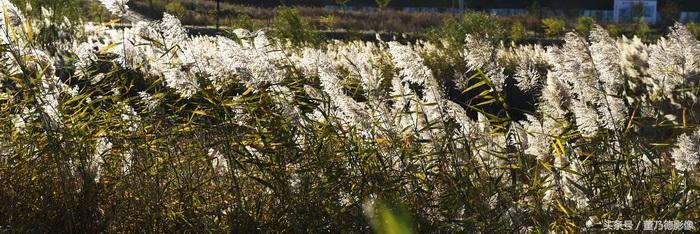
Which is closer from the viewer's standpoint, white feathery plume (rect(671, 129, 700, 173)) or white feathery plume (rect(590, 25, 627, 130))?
white feathery plume (rect(671, 129, 700, 173))

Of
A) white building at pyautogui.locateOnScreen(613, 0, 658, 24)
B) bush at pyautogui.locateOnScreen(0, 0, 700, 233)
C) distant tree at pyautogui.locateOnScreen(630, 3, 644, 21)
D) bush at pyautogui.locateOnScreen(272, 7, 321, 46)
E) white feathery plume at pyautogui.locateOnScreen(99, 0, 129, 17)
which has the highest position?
white feathery plume at pyautogui.locateOnScreen(99, 0, 129, 17)

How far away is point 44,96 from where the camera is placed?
12.9ft

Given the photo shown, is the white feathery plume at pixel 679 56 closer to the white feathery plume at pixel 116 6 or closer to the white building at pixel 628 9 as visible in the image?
the white feathery plume at pixel 116 6

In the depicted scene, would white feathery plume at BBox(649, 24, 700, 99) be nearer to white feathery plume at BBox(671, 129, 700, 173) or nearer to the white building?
white feathery plume at BBox(671, 129, 700, 173)

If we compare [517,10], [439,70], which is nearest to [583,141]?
[439,70]

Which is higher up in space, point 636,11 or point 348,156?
point 348,156

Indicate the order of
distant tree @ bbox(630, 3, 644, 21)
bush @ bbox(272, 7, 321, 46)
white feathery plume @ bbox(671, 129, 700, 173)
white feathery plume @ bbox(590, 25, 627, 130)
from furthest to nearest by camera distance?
distant tree @ bbox(630, 3, 644, 21), bush @ bbox(272, 7, 321, 46), white feathery plume @ bbox(590, 25, 627, 130), white feathery plume @ bbox(671, 129, 700, 173)

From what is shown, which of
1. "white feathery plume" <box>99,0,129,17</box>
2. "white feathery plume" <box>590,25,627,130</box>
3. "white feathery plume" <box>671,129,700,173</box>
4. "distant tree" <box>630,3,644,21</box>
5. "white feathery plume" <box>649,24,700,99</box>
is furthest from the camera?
"distant tree" <box>630,3,644,21</box>

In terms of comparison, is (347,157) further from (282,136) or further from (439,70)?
(439,70)

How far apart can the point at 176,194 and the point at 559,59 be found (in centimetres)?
160

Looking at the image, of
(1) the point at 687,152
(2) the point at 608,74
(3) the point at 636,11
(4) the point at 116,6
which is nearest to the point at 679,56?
(2) the point at 608,74

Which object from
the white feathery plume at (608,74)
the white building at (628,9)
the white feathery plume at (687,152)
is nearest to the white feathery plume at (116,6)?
the white feathery plume at (608,74)

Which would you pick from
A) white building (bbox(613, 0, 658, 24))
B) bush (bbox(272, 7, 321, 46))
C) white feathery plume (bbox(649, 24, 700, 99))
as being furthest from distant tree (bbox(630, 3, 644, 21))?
white feathery plume (bbox(649, 24, 700, 99))

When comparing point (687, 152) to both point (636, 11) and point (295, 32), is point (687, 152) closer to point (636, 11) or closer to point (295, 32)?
point (295, 32)
